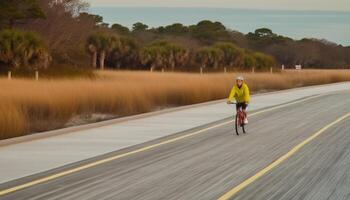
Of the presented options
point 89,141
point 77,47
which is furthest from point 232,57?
point 89,141

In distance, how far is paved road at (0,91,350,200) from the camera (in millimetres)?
9344

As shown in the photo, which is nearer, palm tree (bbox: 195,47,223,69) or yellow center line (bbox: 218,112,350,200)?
yellow center line (bbox: 218,112,350,200)

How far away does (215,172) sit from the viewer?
1125 cm

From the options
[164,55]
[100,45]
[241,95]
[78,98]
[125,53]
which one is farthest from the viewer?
[164,55]

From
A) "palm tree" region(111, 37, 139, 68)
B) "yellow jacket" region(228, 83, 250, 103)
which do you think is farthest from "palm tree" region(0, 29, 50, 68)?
"yellow jacket" region(228, 83, 250, 103)

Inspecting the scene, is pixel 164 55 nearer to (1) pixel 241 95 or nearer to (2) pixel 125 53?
(2) pixel 125 53

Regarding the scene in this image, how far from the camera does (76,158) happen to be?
13.1 metres

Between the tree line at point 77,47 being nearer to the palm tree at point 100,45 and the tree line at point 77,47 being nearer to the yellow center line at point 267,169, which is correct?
the palm tree at point 100,45

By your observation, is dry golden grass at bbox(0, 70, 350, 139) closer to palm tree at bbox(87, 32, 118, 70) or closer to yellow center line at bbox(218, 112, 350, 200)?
yellow center line at bbox(218, 112, 350, 200)

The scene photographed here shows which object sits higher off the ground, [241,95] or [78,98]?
[241,95]

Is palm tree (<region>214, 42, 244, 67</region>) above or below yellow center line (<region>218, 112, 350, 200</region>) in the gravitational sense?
above

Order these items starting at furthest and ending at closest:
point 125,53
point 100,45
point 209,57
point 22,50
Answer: point 209,57, point 125,53, point 100,45, point 22,50

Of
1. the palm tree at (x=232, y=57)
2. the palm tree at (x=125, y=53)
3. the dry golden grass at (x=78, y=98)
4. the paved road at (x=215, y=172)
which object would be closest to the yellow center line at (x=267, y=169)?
the paved road at (x=215, y=172)

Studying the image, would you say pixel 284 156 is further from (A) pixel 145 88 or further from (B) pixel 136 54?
(B) pixel 136 54
